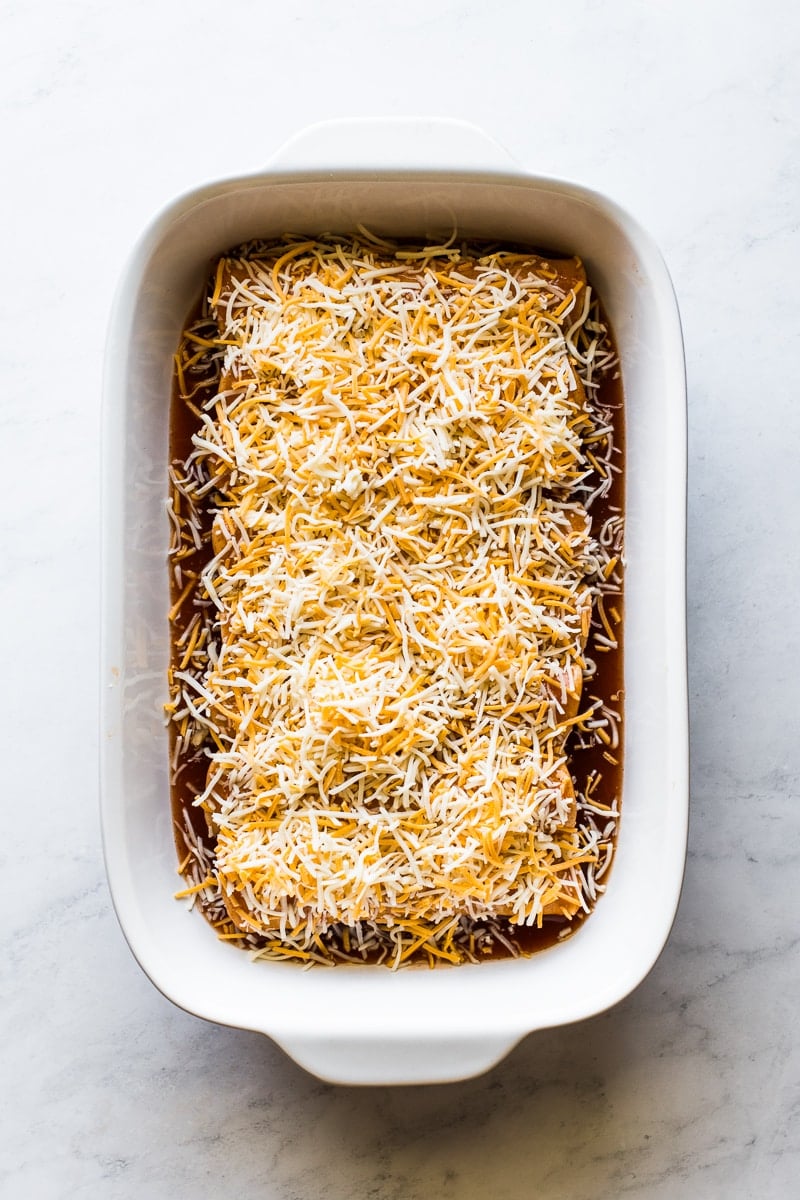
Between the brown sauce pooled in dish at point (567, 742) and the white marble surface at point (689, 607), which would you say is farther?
the white marble surface at point (689, 607)

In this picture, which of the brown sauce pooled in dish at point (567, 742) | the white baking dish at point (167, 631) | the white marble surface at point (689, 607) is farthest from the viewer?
the white marble surface at point (689, 607)

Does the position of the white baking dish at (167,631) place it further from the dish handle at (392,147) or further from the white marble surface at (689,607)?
the white marble surface at (689,607)

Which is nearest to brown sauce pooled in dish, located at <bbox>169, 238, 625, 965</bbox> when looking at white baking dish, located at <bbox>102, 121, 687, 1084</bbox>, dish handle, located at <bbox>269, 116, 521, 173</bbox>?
white baking dish, located at <bbox>102, 121, 687, 1084</bbox>

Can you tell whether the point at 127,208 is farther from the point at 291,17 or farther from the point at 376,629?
the point at 376,629

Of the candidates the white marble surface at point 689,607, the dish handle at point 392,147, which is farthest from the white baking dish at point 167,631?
the white marble surface at point 689,607

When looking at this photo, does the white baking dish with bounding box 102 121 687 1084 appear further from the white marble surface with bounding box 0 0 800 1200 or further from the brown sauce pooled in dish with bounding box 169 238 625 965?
the white marble surface with bounding box 0 0 800 1200

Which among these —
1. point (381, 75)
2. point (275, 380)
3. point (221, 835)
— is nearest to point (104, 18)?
point (381, 75)
